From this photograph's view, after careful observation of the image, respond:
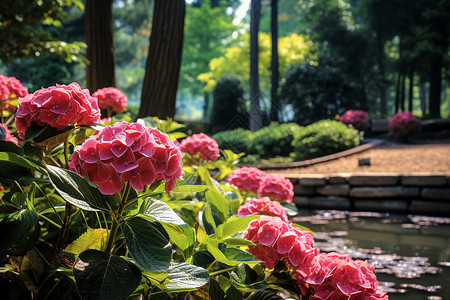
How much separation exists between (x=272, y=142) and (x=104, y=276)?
10379 millimetres

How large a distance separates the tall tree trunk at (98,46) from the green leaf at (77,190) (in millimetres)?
4326

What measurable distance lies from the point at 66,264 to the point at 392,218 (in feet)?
18.2

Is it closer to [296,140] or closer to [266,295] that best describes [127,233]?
[266,295]

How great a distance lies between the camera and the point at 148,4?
26.0 meters

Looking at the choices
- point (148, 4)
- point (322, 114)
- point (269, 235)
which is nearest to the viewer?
point (269, 235)

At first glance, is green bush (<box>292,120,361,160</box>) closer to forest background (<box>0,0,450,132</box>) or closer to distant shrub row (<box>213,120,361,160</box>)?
distant shrub row (<box>213,120,361,160</box>)

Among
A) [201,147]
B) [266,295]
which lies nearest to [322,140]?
[201,147]

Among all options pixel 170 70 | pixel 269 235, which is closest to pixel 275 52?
pixel 170 70

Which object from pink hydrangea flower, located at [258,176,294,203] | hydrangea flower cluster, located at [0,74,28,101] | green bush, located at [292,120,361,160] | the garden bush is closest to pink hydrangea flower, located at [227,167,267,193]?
pink hydrangea flower, located at [258,176,294,203]

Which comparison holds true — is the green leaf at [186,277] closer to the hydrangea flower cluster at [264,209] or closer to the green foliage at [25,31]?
the hydrangea flower cluster at [264,209]

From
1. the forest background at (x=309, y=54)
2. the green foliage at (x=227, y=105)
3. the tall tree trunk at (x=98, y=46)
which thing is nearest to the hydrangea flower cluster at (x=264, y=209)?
the tall tree trunk at (x=98, y=46)

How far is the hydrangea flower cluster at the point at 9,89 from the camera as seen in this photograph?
231 centimetres

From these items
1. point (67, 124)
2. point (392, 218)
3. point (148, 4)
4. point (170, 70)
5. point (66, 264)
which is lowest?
point (392, 218)

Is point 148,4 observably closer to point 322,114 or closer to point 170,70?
point 322,114
